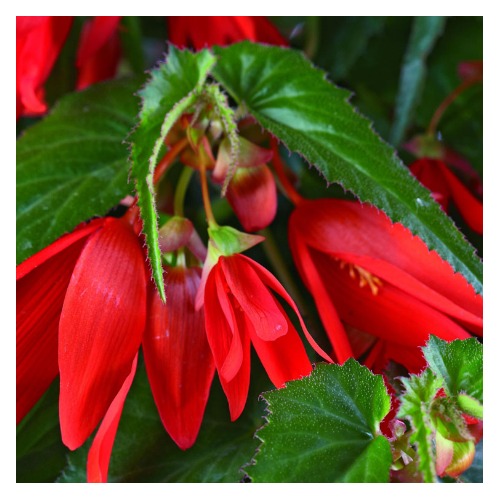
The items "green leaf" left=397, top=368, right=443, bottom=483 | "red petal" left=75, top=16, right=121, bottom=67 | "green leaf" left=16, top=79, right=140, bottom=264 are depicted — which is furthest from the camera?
"red petal" left=75, top=16, right=121, bottom=67

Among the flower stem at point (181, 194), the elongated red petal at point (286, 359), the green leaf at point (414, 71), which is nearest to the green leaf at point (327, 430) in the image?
the elongated red petal at point (286, 359)

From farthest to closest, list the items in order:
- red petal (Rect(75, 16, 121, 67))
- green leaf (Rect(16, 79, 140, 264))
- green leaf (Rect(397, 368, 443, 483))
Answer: red petal (Rect(75, 16, 121, 67)) < green leaf (Rect(16, 79, 140, 264)) < green leaf (Rect(397, 368, 443, 483))

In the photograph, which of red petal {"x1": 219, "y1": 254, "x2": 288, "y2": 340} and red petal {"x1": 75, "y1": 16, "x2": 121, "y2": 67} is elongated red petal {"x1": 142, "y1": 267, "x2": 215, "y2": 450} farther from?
red petal {"x1": 75, "y1": 16, "x2": 121, "y2": 67}

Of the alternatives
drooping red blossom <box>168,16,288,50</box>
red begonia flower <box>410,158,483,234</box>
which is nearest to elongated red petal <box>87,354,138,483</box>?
red begonia flower <box>410,158,483,234</box>

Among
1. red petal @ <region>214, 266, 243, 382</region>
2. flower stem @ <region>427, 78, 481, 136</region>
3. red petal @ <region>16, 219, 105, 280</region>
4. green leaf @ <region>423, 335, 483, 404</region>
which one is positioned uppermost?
flower stem @ <region>427, 78, 481, 136</region>
